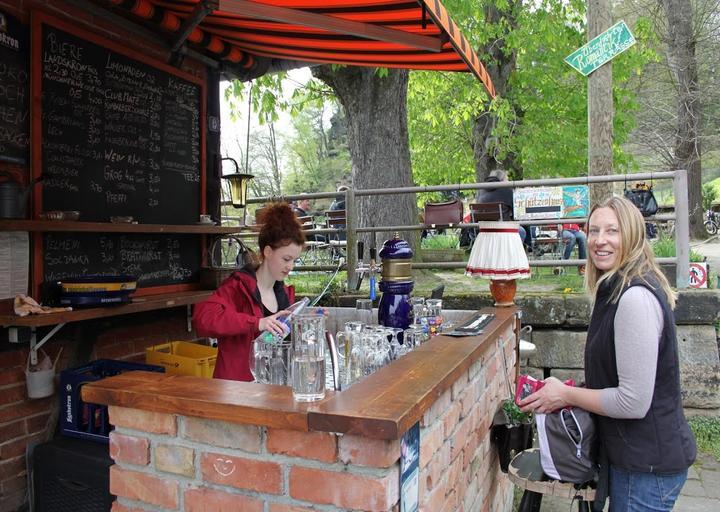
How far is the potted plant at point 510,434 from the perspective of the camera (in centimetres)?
246

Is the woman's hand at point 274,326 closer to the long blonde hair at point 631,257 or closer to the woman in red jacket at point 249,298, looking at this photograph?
the woman in red jacket at point 249,298

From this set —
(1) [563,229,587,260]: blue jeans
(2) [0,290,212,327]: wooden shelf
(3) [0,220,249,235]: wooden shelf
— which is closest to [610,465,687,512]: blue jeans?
(2) [0,290,212,327]: wooden shelf

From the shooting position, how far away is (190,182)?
13.6 feet

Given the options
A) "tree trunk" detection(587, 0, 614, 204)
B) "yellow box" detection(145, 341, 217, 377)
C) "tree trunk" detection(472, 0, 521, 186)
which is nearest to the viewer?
"yellow box" detection(145, 341, 217, 377)

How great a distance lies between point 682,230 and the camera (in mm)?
4703

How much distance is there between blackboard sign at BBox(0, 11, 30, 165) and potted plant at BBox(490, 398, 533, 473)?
8.77ft

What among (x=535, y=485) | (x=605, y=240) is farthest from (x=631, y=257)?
(x=535, y=485)

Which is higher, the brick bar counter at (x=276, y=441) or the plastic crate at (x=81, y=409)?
the brick bar counter at (x=276, y=441)

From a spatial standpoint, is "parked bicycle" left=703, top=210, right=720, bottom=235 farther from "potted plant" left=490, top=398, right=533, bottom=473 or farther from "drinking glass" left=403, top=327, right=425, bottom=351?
"drinking glass" left=403, top=327, right=425, bottom=351

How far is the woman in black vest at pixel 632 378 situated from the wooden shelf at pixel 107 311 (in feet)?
7.12

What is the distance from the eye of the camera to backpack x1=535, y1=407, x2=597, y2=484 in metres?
2.01

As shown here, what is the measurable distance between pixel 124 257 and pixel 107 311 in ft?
2.23

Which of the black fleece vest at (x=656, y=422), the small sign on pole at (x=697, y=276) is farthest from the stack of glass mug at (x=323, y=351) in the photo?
the small sign on pole at (x=697, y=276)

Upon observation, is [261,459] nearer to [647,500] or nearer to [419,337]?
[419,337]
